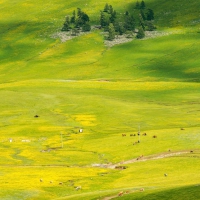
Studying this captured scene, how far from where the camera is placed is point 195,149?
277ft

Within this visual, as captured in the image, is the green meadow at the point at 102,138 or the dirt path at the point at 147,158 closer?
the green meadow at the point at 102,138

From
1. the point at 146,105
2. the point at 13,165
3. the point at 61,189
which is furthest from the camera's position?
the point at 146,105

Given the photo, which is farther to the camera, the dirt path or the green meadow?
the dirt path

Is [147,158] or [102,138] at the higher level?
[147,158]

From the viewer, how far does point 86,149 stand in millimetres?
94375

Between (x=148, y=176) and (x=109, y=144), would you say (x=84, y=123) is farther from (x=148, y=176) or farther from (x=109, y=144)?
(x=148, y=176)

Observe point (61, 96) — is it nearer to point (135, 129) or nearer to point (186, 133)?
point (135, 129)

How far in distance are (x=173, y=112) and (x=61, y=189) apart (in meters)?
62.2

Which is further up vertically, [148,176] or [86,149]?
[148,176]

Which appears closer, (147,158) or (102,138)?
(147,158)

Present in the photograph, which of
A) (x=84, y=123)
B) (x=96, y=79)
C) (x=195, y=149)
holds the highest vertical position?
(x=195, y=149)

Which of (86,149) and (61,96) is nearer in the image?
(86,149)

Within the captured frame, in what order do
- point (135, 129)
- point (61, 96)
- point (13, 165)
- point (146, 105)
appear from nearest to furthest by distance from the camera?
point (13, 165) < point (135, 129) < point (146, 105) < point (61, 96)

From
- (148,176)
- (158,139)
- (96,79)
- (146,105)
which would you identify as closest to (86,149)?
(158,139)
